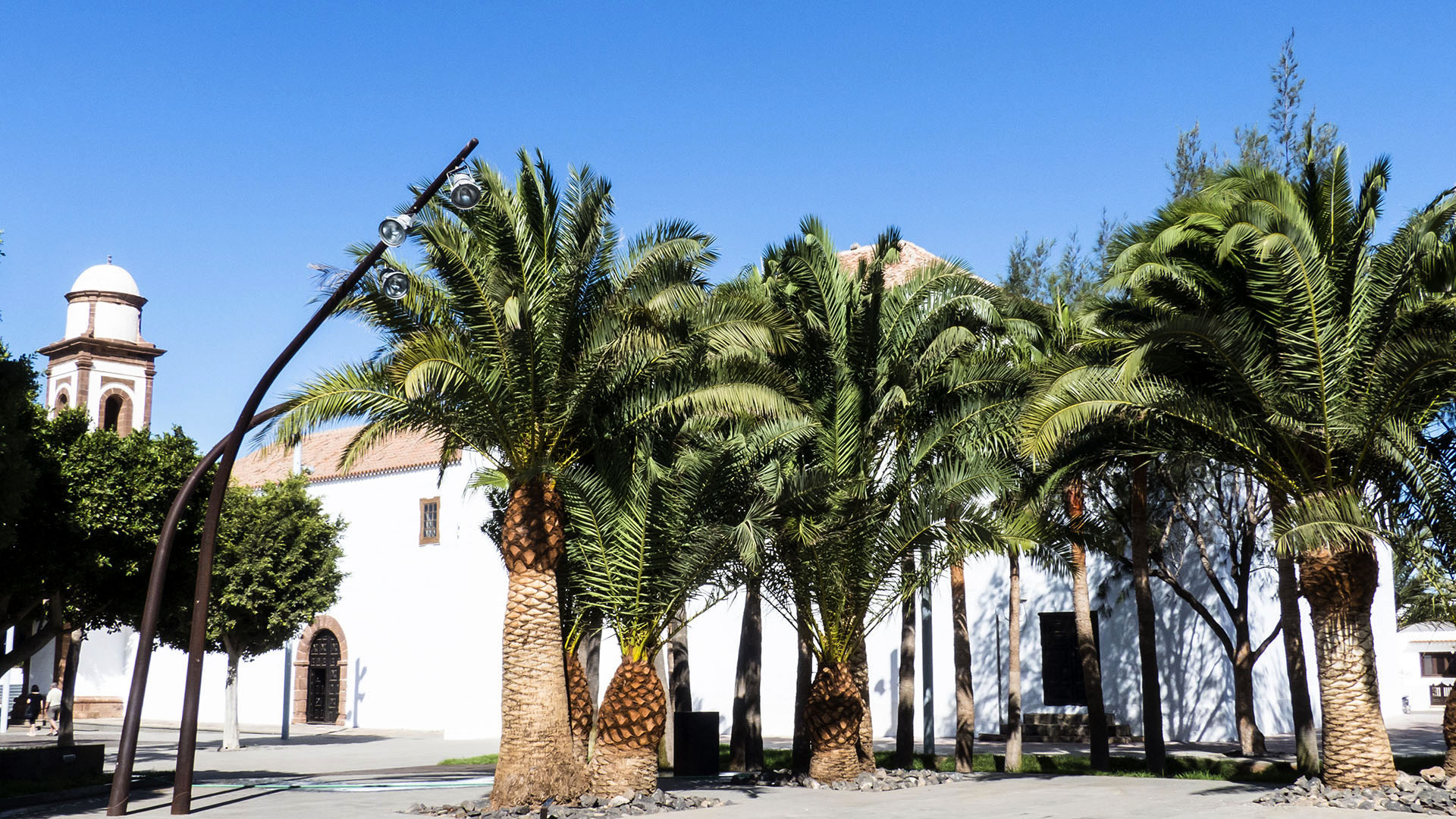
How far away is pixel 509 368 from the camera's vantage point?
44.9 ft

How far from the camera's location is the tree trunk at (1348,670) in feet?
44.3

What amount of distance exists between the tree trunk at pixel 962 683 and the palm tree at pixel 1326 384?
6044mm

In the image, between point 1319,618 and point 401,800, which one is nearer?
point 1319,618

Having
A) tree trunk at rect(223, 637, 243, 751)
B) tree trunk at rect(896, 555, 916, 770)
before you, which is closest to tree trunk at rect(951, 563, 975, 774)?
tree trunk at rect(896, 555, 916, 770)

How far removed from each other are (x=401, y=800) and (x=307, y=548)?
1571cm

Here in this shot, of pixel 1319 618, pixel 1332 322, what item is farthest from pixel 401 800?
pixel 1332 322

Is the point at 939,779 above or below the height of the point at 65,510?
below

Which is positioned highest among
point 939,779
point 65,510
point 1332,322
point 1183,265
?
point 1183,265

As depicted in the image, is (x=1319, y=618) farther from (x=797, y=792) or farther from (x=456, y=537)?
(x=456, y=537)

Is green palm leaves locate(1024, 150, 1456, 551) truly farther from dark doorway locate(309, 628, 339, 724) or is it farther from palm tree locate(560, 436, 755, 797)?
dark doorway locate(309, 628, 339, 724)

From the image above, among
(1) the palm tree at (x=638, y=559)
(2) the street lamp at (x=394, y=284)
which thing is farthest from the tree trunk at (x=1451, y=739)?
(2) the street lamp at (x=394, y=284)

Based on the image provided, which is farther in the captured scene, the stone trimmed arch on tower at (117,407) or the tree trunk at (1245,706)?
the stone trimmed arch on tower at (117,407)

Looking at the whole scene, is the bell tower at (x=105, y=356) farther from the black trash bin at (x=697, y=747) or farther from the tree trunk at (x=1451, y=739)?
the tree trunk at (x=1451, y=739)

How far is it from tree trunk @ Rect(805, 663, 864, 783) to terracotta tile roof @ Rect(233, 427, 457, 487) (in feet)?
66.5
